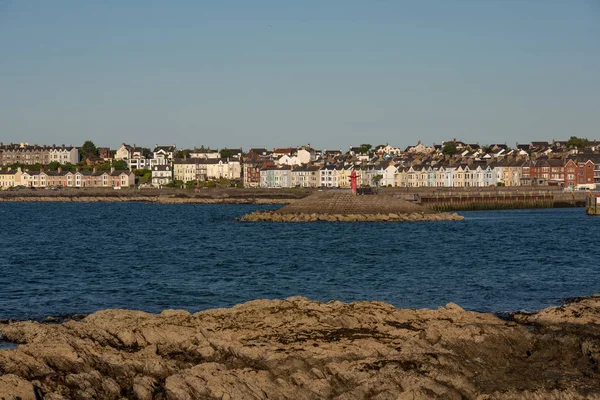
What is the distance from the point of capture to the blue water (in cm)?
2833

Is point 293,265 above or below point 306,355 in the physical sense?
below

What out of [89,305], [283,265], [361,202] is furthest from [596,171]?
[89,305]

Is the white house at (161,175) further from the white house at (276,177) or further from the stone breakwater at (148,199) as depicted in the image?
the stone breakwater at (148,199)

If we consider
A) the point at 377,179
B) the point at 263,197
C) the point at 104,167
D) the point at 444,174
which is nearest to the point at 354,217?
the point at 263,197

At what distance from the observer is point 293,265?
3922 cm

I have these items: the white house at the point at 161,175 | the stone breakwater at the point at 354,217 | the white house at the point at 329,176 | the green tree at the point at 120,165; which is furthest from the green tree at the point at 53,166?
the stone breakwater at the point at 354,217

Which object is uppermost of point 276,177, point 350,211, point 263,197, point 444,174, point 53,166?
point 53,166

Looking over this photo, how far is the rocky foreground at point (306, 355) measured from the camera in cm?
1541

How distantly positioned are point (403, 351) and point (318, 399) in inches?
102

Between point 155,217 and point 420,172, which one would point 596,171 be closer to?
point 420,172

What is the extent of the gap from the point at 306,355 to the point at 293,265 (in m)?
22.2

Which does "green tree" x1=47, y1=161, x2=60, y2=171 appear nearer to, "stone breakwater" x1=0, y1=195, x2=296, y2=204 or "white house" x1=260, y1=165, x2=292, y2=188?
"stone breakwater" x1=0, y1=195, x2=296, y2=204

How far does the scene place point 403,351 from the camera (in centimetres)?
1728

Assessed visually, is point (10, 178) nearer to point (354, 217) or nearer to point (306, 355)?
point (354, 217)
